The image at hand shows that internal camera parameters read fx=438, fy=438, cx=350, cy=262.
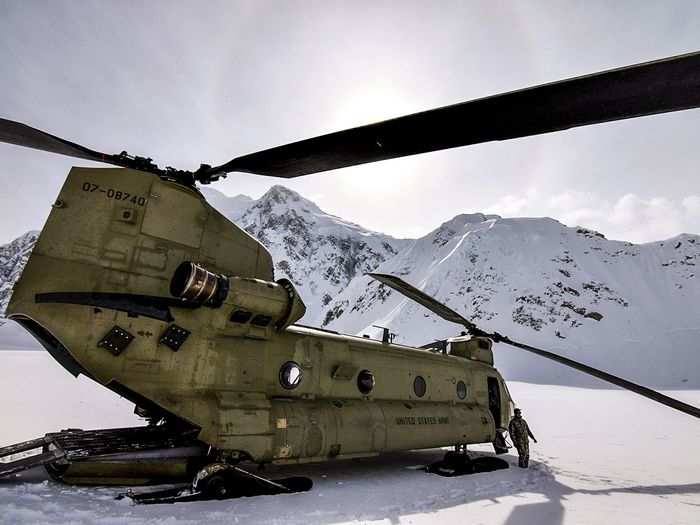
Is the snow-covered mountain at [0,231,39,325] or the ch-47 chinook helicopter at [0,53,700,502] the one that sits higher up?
the snow-covered mountain at [0,231,39,325]

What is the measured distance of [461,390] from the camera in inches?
399

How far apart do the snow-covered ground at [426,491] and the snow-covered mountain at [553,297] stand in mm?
34224

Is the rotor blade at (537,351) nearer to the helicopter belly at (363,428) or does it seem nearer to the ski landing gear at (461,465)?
the helicopter belly at (363,428)

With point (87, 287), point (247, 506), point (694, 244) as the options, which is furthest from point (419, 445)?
point (694, 244)

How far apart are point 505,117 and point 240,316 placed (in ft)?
14.8

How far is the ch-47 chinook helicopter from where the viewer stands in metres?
5.29

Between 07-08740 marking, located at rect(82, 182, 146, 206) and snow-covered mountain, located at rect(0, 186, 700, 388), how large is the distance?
144ft

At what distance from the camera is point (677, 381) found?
41.4m

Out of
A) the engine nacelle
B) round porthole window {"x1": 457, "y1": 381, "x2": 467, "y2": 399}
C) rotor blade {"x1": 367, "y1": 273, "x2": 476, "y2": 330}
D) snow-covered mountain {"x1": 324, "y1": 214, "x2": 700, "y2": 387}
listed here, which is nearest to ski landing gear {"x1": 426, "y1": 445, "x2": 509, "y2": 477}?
round porthole window {"x1": 457, "y1": 381, "x2": 467, "y2": 399}

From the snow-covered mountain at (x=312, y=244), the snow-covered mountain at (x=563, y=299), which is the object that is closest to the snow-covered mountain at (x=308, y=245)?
the snow-covered mountain at (x=312, y=244)

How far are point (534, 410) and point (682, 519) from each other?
15.5 meters

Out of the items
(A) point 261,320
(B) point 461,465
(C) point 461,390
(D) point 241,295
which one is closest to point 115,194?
(D) point 241,295

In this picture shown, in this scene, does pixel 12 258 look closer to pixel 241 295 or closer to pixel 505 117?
pixel 241 295

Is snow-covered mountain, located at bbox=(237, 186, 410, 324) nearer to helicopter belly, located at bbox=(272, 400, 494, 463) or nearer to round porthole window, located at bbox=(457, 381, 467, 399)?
round porthole window, located at bbox=(457, 381, 467, 399)
